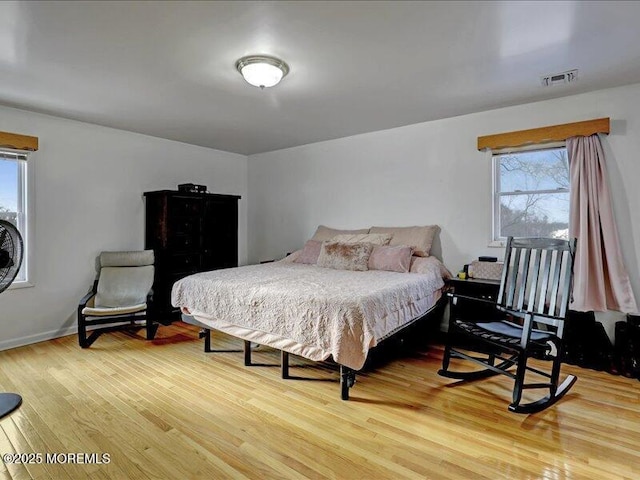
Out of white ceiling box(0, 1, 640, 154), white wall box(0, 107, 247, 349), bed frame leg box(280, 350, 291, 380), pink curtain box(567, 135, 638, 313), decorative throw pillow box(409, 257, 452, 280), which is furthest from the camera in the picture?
white wall box(0, 107, 247, 349)

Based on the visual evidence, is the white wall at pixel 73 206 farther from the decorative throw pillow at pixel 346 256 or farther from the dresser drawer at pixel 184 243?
the decorative throw pillow at pixel 346 256

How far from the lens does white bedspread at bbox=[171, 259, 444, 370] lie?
2.27 m

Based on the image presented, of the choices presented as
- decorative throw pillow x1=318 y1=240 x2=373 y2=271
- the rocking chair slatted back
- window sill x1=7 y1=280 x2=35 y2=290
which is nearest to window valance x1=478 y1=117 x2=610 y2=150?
the rocking chair slatted back

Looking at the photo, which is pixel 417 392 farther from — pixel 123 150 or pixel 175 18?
pixel 123 150

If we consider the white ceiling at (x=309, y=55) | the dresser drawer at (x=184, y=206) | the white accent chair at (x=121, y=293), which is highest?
the white ceiling at (x=309, y=55)

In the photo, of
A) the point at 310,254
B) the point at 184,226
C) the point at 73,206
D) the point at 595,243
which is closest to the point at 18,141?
the point at 73,206

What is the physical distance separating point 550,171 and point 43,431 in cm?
456

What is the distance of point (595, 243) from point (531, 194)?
2.53ft

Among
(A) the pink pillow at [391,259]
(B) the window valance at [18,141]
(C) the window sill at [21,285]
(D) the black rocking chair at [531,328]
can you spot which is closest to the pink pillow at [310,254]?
(A) the pink pillow at [391,259]

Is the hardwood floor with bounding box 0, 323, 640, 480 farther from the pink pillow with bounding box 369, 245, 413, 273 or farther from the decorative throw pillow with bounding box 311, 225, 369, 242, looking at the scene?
the decorative throw pillow with bounding box 311, 225, 369, 242

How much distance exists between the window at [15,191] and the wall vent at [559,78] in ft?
16.5

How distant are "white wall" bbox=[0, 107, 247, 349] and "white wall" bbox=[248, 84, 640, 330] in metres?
1.74

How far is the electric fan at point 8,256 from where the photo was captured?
2.18m

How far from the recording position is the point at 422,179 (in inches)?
162
